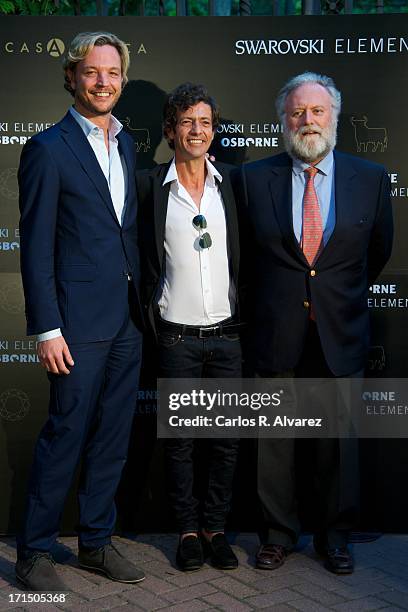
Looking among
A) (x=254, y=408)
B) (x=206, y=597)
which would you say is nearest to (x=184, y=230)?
(x=254, y=408)

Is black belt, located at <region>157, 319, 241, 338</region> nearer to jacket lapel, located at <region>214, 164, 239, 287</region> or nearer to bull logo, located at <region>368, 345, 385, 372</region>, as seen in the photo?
jacket lapel, located at <region>214, 164, 239, 287</region>

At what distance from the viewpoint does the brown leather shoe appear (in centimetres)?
378

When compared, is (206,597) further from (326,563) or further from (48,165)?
(48,165)

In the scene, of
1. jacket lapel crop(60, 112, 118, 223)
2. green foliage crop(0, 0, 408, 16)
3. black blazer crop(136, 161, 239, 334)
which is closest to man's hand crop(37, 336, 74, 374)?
black blazer crop(136, 161, 239, 334)

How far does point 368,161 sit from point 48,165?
1.57 meters

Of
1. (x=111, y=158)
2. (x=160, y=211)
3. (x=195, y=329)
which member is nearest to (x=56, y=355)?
(x=195, y=329)

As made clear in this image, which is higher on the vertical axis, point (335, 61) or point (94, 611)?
point (335, 61)

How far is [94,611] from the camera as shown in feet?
11.0

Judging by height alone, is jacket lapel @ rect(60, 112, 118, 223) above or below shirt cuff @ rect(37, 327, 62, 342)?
above

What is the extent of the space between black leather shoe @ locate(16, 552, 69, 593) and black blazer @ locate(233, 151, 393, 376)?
1338mm

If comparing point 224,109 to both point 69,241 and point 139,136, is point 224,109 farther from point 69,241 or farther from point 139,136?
point 69,241

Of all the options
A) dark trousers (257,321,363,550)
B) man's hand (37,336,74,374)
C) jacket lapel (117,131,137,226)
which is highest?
jacket lapel (117,131,137,226)

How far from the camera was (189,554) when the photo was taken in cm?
378

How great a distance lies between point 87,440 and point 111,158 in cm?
132
